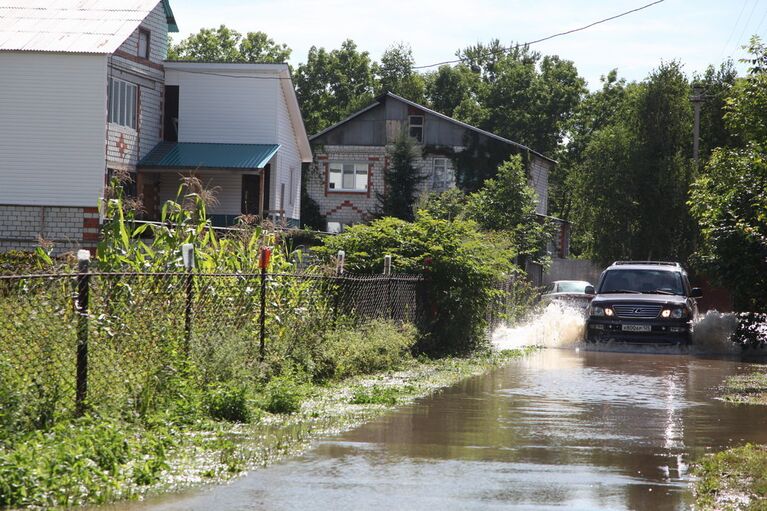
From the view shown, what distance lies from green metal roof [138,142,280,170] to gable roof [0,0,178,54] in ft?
16.5

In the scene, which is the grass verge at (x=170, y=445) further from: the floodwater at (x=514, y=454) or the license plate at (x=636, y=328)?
the license plate at (x=636, y=328)

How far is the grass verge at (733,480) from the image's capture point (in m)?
7.39

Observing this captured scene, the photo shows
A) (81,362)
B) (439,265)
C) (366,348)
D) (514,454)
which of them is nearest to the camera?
(81,362)

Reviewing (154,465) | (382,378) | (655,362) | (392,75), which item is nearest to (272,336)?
(382,378)

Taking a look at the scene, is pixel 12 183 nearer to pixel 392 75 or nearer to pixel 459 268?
pixel 459 268

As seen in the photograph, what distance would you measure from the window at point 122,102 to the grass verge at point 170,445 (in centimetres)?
2615

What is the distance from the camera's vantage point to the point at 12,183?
36.5 m

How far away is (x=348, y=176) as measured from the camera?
56.1 m

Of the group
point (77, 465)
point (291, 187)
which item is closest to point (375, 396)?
point (77, 465)

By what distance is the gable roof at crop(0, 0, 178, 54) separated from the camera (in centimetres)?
3600

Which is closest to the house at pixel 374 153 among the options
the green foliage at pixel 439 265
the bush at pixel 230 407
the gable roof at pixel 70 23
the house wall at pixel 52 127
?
the gable roof at pixel 70 23

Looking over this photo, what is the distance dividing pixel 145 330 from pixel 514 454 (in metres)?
3.76

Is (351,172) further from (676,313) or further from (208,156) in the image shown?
(676,313)

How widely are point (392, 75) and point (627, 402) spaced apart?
82.2 m
